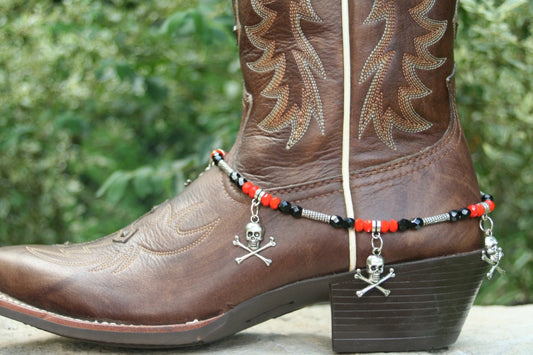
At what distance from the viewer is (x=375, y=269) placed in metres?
1.26

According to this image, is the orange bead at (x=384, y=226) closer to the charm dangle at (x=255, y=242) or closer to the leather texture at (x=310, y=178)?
the leather texture at (x=310, y=178)

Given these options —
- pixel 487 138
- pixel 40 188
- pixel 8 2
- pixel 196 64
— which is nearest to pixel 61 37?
pixel 8 2

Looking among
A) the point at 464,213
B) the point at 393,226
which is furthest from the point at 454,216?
the point at 393,226

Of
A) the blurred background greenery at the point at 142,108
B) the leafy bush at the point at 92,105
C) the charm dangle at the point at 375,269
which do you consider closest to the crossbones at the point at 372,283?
the charm dangle at the point at 375,269

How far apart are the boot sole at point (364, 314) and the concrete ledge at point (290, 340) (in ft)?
0.23

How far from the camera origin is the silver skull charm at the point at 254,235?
4.28 ft

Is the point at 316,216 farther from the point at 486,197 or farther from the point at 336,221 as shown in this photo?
the point at 486,197

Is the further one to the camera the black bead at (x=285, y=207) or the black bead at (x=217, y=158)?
the black bead at (x=217, y=158)

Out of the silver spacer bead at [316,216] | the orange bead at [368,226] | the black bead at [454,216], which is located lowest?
the orange bead at [368,226]

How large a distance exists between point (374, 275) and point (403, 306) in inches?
3.9

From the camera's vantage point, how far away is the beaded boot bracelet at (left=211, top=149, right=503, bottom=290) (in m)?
1.27

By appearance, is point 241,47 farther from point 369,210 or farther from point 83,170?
point 83,170

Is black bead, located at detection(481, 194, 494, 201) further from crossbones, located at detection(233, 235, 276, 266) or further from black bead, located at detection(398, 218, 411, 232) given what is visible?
crossbones, located at detection(233, 235, 276, 266)

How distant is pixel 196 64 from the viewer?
316 centimetres
